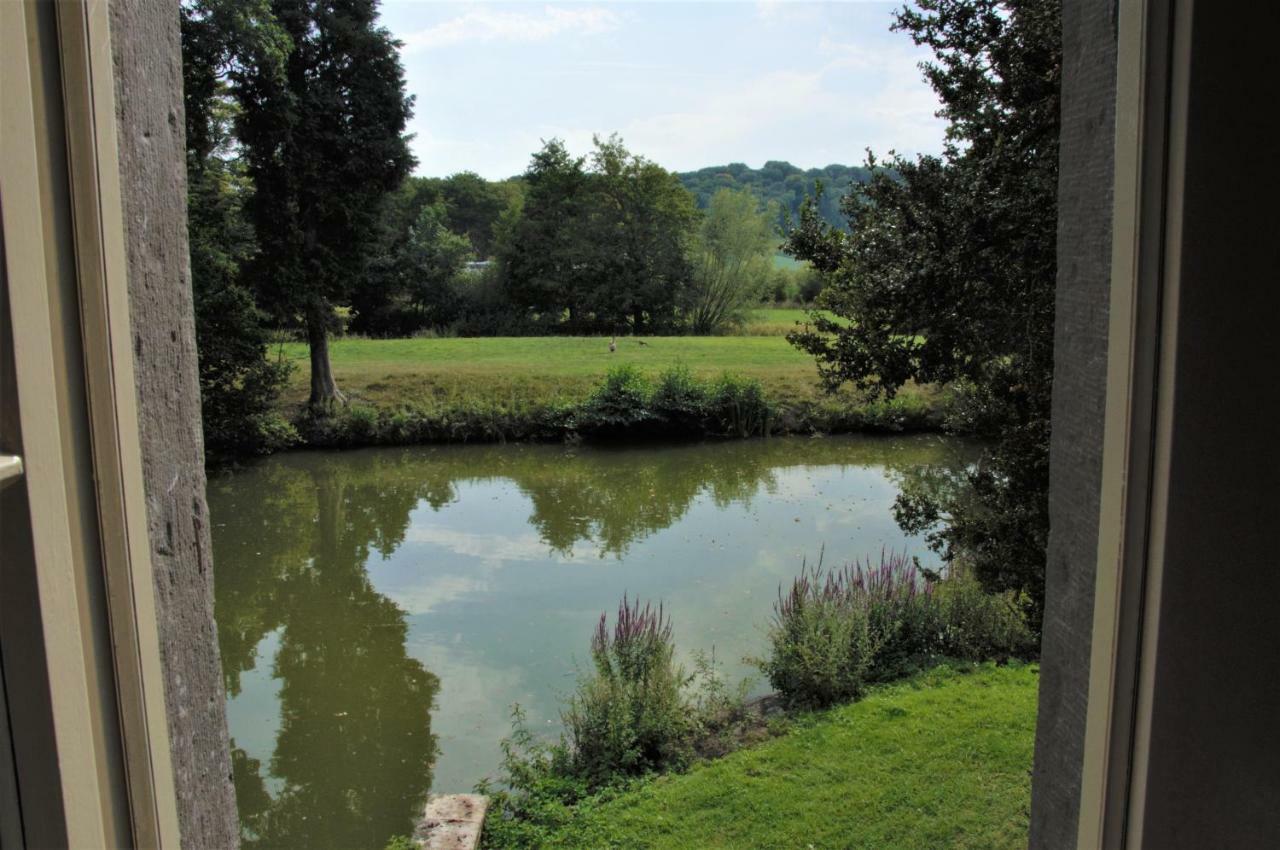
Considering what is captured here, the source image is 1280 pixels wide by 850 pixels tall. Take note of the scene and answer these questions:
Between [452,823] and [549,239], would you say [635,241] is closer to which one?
[549,239]

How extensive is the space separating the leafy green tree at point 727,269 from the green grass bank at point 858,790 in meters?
22.8

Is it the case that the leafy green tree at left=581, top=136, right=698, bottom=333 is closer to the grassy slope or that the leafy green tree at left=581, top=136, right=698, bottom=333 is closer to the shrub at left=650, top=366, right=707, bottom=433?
the shrub at left=650, top=366, right=707, bottom=433

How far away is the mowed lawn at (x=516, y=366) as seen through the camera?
15.8 meters

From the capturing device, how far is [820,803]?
4.09 meters

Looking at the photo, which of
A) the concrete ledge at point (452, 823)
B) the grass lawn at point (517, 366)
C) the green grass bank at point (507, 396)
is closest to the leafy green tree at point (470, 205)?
the grass lawn at point (517, 366)

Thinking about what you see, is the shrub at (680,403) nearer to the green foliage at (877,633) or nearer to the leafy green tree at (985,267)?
the green foliage at (877,633)

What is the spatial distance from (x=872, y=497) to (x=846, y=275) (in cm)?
676

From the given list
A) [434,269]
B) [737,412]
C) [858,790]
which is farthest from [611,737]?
[434,269]

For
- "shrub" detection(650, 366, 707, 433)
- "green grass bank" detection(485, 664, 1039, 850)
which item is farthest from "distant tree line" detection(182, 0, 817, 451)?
"green grass bank" detection(485, 664, 1039, 850)

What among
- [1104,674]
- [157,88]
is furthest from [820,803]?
[157,88]

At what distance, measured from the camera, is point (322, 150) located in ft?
46.3

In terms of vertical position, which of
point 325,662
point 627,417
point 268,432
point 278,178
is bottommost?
point 325,662

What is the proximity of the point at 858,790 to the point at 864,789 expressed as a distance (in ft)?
0.10

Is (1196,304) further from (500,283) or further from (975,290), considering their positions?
(500,283)
